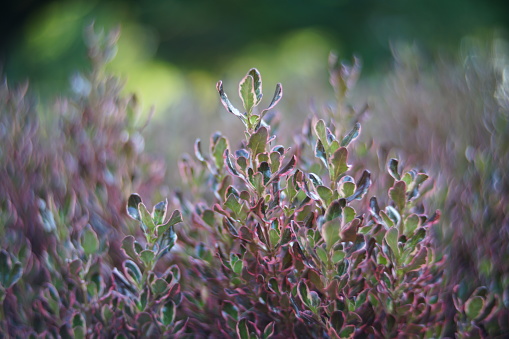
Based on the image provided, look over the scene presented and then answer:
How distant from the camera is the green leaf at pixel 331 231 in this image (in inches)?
39.6

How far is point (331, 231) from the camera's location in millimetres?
1013

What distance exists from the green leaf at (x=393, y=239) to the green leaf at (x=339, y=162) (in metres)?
0.16

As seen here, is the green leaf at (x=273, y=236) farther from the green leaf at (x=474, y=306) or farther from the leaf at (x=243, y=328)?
the green leaf at (x=474, y=306)

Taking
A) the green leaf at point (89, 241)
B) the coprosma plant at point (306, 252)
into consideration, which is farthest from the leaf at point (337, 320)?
the green leaf at point (89, 241)

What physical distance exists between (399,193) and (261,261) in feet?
1.15

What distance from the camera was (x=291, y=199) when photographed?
3.70ft

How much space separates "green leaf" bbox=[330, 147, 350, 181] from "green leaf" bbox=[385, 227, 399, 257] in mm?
158

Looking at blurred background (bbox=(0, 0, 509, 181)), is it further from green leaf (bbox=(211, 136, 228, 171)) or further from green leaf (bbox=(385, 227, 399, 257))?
green leaf (bbox=(385, 227, 399, 257))

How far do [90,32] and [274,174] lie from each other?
4.05 ft

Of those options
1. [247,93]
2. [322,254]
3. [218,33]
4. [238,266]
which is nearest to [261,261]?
[238,266]

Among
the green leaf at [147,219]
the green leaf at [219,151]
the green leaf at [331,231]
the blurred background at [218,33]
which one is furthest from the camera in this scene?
the blurred background at [218,33]

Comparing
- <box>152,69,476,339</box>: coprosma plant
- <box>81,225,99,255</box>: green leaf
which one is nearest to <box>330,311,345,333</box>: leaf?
<box>152,69,476,339</box>: coprosma plant

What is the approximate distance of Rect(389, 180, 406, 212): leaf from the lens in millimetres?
1102

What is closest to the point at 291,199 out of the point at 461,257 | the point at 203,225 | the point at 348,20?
the point at 203,225
